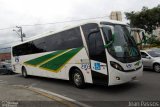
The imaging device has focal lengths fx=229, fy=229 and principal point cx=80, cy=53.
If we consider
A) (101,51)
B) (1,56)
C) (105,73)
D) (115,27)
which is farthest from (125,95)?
(1,56)

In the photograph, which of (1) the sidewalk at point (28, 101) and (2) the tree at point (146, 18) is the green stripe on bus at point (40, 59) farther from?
(2) the tree at point (146, 18)

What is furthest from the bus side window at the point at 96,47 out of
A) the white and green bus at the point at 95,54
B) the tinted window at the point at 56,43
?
the tinted window at the point at 56,43

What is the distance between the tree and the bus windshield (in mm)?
24011

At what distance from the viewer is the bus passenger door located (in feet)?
30.7

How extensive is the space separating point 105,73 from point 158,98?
2.27m

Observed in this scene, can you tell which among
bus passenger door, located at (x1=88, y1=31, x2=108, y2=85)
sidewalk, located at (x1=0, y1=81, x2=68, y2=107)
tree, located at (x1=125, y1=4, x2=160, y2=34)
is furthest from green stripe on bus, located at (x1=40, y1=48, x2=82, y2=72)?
tree, located at (x1=125, y1=4, x2=160, y2=34)

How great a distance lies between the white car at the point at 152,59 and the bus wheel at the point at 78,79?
6513mm

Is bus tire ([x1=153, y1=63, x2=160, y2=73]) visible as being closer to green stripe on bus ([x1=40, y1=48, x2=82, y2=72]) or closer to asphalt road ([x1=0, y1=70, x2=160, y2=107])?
asphalt road ([x1=0, y1=70, x2=160, y2=107])

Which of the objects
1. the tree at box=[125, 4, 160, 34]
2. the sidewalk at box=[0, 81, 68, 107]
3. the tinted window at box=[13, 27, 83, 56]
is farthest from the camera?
the tree at box=[125, 4, 160, 34]

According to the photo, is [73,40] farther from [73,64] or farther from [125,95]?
[125,95]

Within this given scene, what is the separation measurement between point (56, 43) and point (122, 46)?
4.42 metres

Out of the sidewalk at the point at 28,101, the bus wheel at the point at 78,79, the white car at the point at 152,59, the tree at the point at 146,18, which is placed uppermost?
the tree at the point at 146,18

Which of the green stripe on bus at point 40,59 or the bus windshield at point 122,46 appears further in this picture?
the green stripe on bus at point 40,59

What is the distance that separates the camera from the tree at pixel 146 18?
110 feet
